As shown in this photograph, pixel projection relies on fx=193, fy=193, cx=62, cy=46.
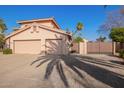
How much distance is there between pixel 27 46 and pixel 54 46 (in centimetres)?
410

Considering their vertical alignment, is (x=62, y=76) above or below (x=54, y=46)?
below

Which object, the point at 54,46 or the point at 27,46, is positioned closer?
the point at 54,46

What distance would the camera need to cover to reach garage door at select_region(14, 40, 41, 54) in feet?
82.9

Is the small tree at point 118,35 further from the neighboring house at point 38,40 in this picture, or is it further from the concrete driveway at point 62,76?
the concrete driveway at point 62,76

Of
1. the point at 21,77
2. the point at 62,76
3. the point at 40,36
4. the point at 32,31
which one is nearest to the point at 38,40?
the point at 40,36

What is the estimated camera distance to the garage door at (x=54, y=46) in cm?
2402

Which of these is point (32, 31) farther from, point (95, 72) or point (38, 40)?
point (95, 72)

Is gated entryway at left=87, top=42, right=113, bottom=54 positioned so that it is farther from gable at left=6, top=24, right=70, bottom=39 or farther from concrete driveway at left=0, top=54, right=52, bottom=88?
concrete driveway at left=0, top=54, right=52, bottom=88

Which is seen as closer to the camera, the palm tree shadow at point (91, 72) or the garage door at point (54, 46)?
the palm tree shadow at point (91, 72)

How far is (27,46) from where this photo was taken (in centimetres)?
2592

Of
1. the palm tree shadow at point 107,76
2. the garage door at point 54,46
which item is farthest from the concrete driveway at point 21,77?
the garage door at point 54,46

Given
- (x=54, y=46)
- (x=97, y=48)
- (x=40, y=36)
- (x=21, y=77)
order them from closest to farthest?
(x=21, y=77) → (x=54, y=46) → (x=40, y=36) → (x=97, y=48)
